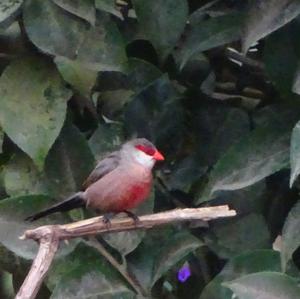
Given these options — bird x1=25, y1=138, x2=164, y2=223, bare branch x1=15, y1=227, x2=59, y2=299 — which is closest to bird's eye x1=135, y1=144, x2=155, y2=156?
bird x1=25, y1=138, x2=164, y2=223

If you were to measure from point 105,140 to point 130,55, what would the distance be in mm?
194

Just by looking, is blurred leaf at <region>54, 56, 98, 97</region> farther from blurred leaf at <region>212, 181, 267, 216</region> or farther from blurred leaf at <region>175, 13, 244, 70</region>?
blurred leaf at <region>212, 181, 267, 216</region>

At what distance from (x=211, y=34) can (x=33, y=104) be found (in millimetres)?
339

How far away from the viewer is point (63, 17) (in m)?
2.05

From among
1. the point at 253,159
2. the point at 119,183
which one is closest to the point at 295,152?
the point at 253,159

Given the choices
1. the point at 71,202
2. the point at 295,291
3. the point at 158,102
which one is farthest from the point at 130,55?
the point at 295,291

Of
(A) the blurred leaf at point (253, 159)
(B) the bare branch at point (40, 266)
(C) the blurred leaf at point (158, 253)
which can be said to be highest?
(B) the bare branch at point (40, 266)

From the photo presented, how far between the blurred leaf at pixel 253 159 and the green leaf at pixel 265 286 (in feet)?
0.54

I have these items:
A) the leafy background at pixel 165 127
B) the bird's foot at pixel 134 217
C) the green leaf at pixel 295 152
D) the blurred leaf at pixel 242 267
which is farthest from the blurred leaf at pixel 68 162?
the green leaf at pixel 295 152

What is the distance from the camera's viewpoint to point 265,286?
1934 millimetres

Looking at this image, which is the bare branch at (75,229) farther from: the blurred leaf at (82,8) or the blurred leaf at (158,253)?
the blurred leaf at (82,8)

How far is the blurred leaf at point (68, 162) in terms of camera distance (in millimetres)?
2158

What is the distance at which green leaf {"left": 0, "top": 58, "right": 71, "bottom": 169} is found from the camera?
207cm

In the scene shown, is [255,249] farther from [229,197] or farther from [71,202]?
[71,202]
